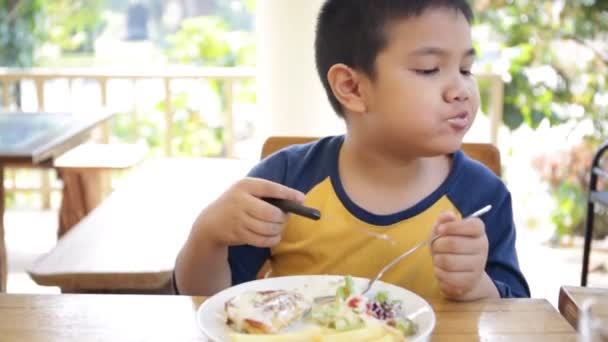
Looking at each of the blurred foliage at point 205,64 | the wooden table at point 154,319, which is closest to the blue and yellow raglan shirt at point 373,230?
the wooden table at point 154,319

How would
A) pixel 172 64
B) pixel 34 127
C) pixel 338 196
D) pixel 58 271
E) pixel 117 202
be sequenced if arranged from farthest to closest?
pixel 172 64, pixel 34 127, pixel 117 202, pixel 58 271, pixel 338 196

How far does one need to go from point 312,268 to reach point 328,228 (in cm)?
7

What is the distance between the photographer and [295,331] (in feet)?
2.62

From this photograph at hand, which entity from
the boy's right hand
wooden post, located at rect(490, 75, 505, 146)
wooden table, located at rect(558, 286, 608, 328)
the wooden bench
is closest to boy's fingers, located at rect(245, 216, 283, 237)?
the boy's right hand

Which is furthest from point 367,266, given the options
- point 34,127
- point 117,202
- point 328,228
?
point 34,127

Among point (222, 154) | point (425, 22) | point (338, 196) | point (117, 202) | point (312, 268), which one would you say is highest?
point (425, 22)

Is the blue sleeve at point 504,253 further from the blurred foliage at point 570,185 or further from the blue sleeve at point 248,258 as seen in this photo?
the blurred foliage at point 570,185

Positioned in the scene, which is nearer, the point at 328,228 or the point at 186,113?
the point at 328,228

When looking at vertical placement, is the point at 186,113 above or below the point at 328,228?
below

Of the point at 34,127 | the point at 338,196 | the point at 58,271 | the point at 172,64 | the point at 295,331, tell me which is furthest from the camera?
the point at 172,64

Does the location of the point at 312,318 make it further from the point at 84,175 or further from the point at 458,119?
the point at 84,175

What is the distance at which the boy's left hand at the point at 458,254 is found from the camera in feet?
3.07

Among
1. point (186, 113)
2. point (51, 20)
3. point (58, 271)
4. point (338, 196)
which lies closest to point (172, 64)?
point (186, 113)

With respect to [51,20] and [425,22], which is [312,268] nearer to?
[425,22]
